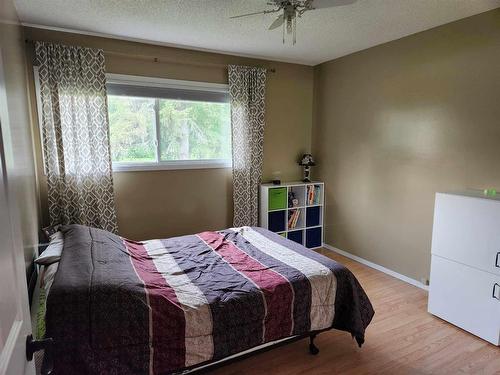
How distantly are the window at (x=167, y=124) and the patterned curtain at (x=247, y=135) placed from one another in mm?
125

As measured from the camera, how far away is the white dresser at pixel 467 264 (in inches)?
90.0

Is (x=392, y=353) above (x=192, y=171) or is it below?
below

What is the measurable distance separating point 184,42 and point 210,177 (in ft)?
5.10

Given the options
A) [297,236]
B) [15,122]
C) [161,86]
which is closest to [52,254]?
[15,122]

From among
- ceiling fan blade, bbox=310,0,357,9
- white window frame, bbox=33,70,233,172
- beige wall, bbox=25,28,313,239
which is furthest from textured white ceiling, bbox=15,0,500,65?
ceiling fan blade, bbox=310,0,357,9

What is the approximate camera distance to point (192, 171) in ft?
12.4

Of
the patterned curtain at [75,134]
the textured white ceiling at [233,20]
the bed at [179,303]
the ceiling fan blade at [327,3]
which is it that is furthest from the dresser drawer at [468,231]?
the patterned curtain at [75,134]

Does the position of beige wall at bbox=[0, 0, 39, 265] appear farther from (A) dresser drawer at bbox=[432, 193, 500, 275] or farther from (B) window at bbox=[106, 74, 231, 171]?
(A) dresser drawer at bbox=[432, 193, 500, 275]

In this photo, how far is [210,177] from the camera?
3.89 metres

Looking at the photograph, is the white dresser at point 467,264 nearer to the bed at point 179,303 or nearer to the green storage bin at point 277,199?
the bed at point 179,303

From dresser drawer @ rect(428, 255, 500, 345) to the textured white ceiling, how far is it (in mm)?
2105

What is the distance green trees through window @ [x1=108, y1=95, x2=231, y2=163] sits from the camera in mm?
3410

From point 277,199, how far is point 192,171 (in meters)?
1.15

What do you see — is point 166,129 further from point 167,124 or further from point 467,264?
point 467,264
